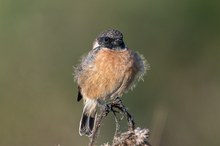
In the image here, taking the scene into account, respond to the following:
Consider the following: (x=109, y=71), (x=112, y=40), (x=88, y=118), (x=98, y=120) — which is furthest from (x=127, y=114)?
(x=88, y=118)

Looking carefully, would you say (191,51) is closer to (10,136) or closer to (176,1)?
(176,1)

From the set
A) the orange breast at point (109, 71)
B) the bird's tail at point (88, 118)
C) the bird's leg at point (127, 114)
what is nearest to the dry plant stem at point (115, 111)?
the bird's leg at point (127, 114)

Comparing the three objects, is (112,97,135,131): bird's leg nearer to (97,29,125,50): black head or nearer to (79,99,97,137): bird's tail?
(97,29,125,50): black head

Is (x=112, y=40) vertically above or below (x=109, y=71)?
above

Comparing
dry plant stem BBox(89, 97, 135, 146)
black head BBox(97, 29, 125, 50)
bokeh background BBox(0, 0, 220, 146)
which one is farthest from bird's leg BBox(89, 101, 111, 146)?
bokeh background BBox(0, 0, 220, 146)

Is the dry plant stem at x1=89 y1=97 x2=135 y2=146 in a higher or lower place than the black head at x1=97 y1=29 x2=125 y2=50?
lower

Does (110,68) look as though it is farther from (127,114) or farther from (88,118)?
(127,114)

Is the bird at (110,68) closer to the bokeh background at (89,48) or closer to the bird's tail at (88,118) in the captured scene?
the bird's tail at (88,118)
